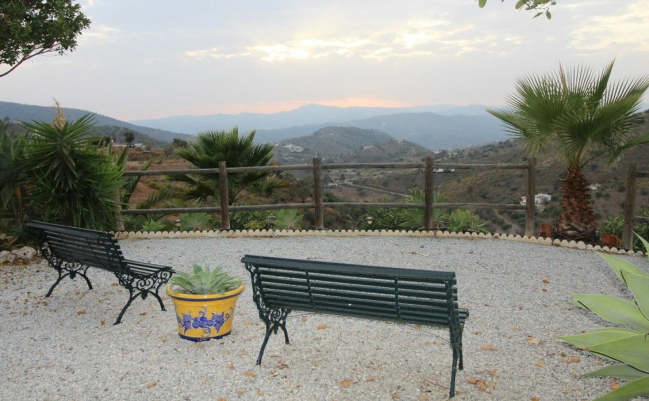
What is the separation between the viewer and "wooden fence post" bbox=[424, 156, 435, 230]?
8867mm

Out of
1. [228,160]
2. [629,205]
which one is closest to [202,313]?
[228,160]

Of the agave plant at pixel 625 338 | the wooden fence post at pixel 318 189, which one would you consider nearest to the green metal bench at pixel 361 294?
the agave plant at pixel 625 338

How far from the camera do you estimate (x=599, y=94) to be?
25.7ft

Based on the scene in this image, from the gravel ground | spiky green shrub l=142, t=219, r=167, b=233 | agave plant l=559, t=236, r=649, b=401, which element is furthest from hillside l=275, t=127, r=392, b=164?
agave plant l=559, t=236, r=649, b=401

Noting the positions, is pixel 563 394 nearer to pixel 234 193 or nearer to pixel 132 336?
pixel 132 336

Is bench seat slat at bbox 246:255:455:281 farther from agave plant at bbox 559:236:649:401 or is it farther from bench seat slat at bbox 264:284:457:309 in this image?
agave plant at bbox 559:236:649:401

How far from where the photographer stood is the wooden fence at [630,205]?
25.5 feet

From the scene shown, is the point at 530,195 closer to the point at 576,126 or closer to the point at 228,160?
the point at 576,126

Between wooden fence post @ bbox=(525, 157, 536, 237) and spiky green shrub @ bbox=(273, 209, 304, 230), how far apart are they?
387cm

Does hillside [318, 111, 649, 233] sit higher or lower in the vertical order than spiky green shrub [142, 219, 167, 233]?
lower

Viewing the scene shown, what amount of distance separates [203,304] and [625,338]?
316cm

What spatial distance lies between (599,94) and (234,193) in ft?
21.0

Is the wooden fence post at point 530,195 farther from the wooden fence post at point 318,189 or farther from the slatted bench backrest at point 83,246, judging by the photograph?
the slatted bench backrest at point 83,246

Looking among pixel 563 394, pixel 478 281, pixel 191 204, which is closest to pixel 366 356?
pixel 563 394
